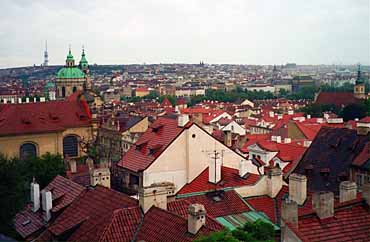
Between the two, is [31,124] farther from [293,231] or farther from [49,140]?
[293,231]

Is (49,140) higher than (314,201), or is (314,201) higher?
(314,201)

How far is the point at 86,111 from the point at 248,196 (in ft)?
99.1

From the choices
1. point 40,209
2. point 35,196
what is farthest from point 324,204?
point 40,209

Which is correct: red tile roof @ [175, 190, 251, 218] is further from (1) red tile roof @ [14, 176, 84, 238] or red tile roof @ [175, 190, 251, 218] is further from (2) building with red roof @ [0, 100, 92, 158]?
(2) building with red roof @ [0, 100, 92, 158]

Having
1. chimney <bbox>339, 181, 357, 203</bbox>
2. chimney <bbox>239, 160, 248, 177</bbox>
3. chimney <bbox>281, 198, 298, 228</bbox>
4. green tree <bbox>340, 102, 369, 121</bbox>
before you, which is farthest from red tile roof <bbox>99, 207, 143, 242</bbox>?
green tree <bbox>340, 102, 369, 121</bbox>

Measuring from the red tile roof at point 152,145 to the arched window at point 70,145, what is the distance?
20.1m

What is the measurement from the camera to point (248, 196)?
65.1ft

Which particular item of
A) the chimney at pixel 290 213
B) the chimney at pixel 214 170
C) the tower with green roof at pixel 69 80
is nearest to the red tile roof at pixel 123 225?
the chimney at pixel 290 213

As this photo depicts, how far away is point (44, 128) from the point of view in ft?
137

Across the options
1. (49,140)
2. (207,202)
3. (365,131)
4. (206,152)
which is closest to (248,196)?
(207,202)

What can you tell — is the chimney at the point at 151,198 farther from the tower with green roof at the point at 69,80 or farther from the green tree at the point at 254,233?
the tower with green roof at the point at 69,80

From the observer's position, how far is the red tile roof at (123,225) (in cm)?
1512

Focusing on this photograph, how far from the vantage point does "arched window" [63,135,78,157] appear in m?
45.3

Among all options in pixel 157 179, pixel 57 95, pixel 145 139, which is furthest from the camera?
pixel 57 95
